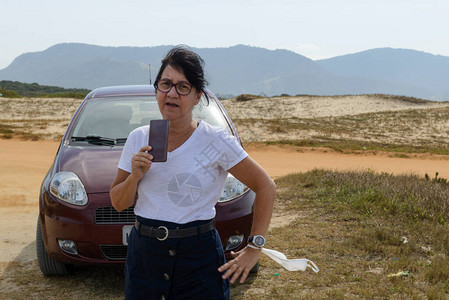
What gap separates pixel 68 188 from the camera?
416 cm

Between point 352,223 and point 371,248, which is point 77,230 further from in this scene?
Result: point 352,223

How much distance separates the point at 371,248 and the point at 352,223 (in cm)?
112

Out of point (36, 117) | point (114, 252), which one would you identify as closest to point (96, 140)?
point (114, 252)

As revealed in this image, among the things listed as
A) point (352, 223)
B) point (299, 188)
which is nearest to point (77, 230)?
point (352, 223)

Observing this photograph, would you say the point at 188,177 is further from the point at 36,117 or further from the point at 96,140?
the point at 36,117

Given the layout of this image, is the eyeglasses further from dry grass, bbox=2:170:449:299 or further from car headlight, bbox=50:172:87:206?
dry grass, bbox=2:170:449:299

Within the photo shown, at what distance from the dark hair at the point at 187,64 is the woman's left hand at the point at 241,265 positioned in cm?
76

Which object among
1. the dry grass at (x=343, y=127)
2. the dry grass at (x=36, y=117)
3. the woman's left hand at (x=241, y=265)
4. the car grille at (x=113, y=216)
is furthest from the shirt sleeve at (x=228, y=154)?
the dry grass at (x=36, y=117)

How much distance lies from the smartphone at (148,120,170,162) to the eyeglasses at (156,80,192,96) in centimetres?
21

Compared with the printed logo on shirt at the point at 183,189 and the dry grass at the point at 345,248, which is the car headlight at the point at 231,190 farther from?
the printed logo on shirt at the point at 183,189

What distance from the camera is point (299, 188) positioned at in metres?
9.18

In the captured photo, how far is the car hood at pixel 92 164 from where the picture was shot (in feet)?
13.5

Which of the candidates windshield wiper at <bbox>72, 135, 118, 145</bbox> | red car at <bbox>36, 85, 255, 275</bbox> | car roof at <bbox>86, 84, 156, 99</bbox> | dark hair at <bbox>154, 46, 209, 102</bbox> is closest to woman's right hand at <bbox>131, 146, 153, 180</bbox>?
dark hair at <bbox>154, 46, 209, 102</bbox>

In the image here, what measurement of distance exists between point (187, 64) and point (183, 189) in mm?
552
